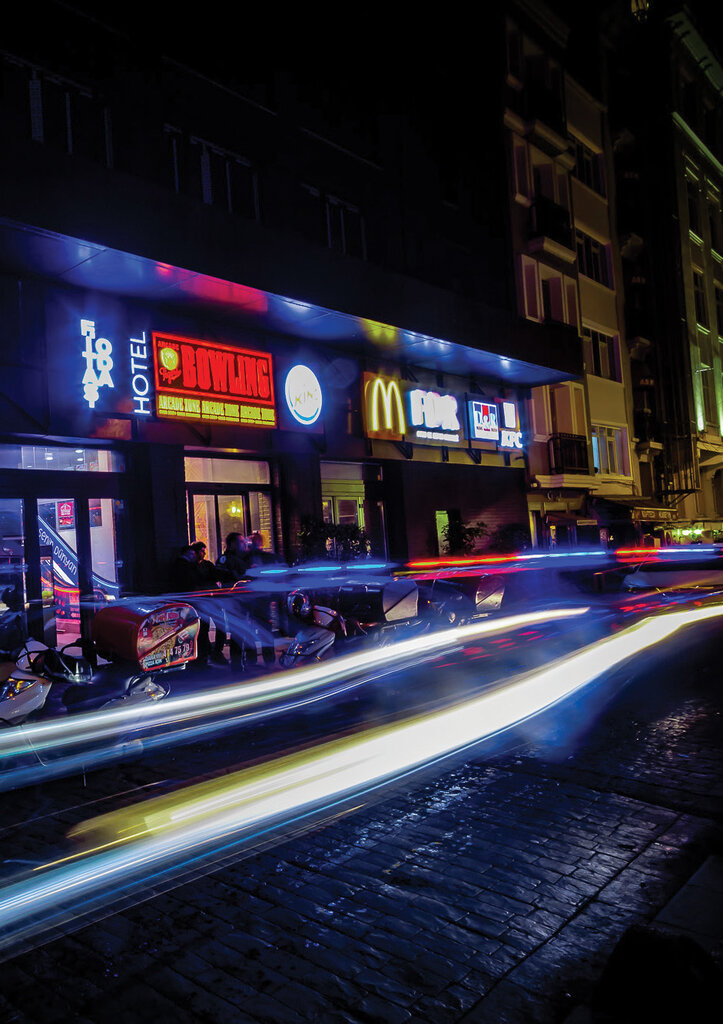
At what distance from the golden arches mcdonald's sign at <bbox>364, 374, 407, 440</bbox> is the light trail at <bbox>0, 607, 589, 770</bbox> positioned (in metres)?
7.26

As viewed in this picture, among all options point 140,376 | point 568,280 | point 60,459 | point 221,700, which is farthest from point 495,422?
point 221,700

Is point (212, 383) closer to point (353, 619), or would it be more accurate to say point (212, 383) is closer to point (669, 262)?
point (353, 619)

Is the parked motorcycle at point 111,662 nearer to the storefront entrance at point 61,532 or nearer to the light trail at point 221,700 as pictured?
the light trail at point 221,700

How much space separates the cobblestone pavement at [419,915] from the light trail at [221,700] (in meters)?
2.32

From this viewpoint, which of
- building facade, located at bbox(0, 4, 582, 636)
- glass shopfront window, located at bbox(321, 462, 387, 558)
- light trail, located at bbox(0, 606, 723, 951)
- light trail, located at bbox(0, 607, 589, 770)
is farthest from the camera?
glass shopfront window, located at bbox(321, 462, 387, 558)

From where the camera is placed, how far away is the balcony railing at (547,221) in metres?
25.5

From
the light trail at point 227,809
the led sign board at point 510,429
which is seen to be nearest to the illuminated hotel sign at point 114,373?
the light trail at point 227,809

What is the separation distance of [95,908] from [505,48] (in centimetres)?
2842

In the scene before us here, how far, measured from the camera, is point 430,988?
10.4ft

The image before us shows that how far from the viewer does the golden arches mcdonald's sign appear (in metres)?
17.7

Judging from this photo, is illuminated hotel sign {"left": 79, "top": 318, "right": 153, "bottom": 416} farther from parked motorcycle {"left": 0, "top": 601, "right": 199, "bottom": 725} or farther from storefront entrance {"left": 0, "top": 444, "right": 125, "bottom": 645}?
parked motorcycle {"left": 0, "top": 601, "right": 199, "bottom": 725}

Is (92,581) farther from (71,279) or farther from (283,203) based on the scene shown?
(283,203)

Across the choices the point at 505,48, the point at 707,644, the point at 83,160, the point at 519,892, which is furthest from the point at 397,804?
the point at 505,48

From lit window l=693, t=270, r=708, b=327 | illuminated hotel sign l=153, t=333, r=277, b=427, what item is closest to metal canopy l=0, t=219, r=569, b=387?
illuminated hotel sign l=153, t=333, r=277, b=427
